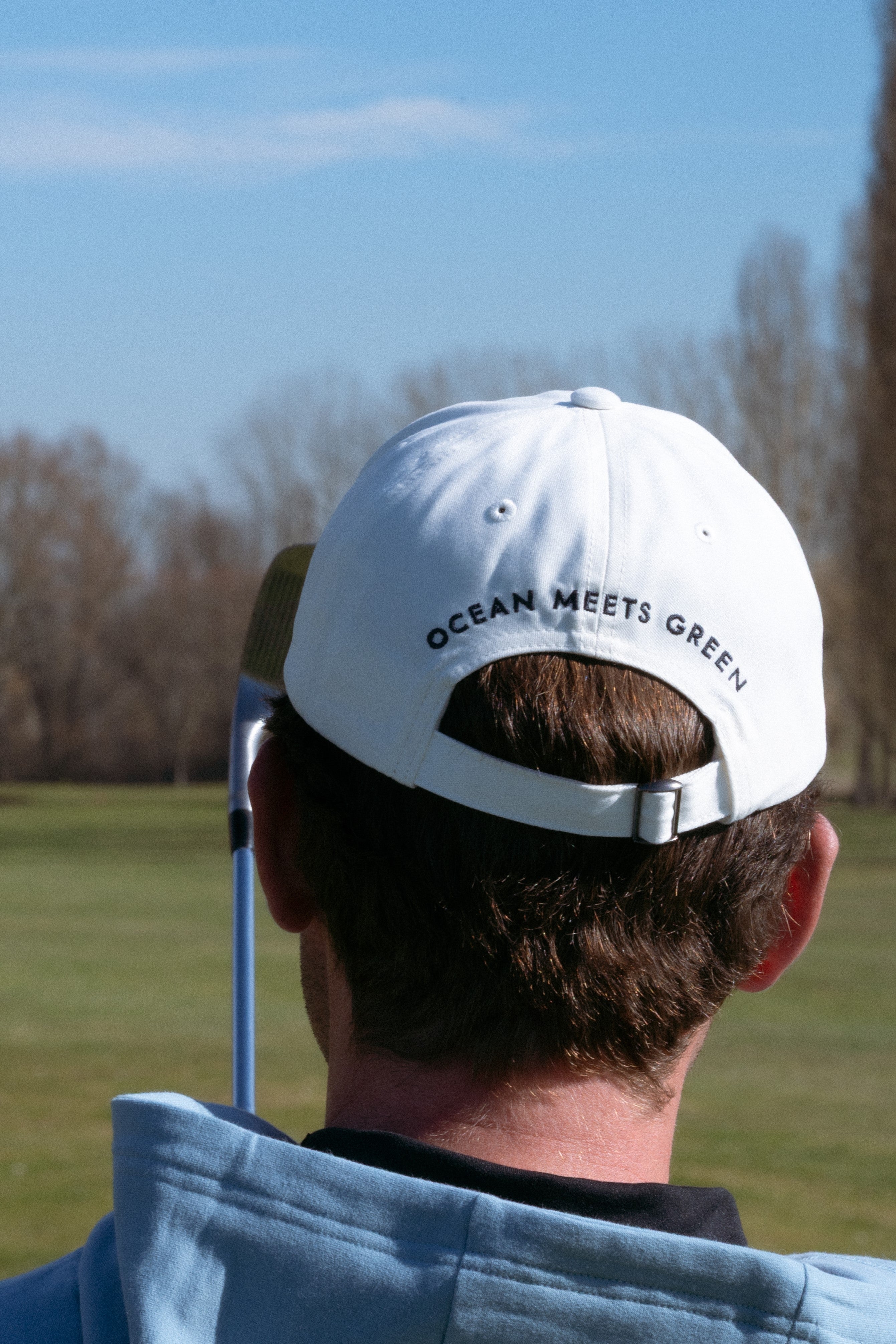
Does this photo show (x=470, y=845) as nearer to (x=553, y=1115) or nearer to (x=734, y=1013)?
(x=553, y=1115)

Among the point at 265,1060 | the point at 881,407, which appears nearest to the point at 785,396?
the point at 881,407

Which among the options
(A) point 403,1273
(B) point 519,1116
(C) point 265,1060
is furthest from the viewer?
(C) point 265,1060

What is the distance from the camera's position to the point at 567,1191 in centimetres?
96

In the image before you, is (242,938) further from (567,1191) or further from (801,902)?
(567,1191)

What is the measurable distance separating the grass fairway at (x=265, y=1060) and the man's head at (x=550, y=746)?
15.9ft

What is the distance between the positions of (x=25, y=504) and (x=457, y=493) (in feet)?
176

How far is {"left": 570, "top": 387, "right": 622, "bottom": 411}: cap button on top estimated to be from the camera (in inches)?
48.6

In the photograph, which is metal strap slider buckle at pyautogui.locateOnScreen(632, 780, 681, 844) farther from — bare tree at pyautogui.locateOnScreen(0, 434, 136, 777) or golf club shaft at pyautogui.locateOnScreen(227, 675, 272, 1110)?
bare tree at pyautogui.locateOnScreen(0, 434, 136, 777)

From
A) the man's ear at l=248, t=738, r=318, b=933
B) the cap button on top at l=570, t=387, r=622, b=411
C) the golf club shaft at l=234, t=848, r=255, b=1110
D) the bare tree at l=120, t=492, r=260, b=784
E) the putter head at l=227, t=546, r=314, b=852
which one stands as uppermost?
the cap button on top at l=570, t=387, r=622, b=411

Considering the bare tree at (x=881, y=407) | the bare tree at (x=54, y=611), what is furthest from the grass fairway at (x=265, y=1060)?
the bare tree at (x=54, y=611)

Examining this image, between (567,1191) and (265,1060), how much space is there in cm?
883

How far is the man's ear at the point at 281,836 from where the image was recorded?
1.22m

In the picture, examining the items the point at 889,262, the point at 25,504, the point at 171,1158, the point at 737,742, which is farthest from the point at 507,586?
the point at 25,504

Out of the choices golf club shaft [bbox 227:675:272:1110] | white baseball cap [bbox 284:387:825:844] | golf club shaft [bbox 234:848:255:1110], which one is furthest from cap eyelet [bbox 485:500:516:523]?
golf club shaft [bbox 234:848:255:1110]
